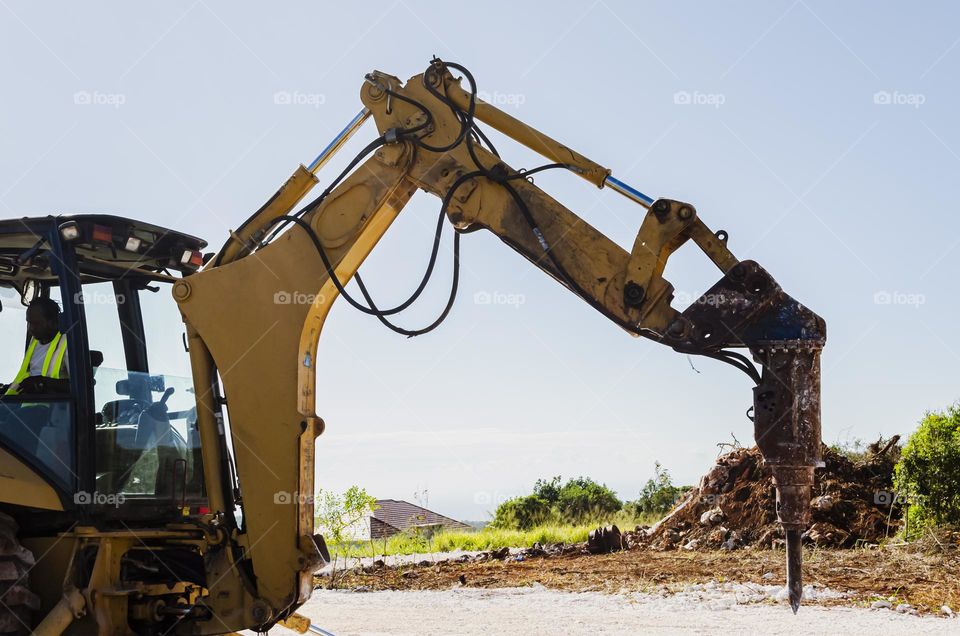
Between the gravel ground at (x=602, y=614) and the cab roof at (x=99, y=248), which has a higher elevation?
the cab roof at (x=99, y=248)

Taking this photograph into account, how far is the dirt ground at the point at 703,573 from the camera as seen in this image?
376 inches

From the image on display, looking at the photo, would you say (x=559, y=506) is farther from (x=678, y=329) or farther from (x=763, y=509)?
(x=678, y=329)

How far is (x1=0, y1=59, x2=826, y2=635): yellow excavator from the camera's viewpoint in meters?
5.55

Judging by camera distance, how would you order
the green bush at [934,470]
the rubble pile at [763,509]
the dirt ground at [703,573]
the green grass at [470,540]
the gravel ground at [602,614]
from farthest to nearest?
the green grass at [470,540]
the rubble pile at [763,509]
the green bush at [934,470]
the dirt ground at [703,573]
the gravel ground at [602,614]

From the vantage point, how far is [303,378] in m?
5.86

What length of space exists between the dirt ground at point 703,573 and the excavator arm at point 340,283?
522 centimetres

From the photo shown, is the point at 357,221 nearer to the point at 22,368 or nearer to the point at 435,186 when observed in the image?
the point at 435,186

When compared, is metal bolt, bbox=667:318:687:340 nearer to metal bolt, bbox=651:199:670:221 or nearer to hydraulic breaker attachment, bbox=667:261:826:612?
hydraulic breaker attachment, bbox=667:261:826:612

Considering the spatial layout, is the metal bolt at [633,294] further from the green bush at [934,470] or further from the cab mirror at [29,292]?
the green bush at [934,470]

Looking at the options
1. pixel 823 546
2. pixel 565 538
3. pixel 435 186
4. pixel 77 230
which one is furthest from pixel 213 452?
pixel 565 538

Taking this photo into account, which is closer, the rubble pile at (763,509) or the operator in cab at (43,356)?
the operator in cab at (43,356)

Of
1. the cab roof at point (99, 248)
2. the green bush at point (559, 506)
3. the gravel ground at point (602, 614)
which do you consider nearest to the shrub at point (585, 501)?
the green bush at point (559, 506)

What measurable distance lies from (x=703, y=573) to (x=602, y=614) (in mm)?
2576

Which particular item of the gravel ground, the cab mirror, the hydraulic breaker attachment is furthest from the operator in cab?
the gravel ground
